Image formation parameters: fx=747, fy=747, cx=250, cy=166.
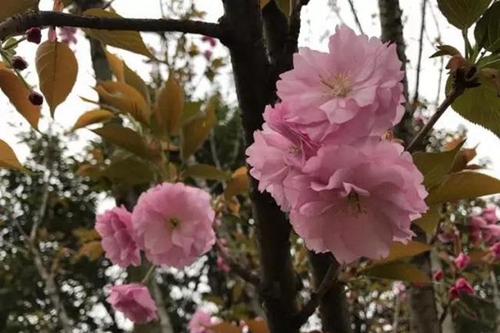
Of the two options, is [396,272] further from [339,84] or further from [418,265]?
[339,84]

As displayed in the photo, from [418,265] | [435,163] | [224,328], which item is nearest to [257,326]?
[224,328]

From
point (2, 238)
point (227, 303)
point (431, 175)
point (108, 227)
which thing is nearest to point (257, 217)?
point (431, 175)

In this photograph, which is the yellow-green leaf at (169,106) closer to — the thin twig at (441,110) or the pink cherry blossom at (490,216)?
the thin twig at (441,110)

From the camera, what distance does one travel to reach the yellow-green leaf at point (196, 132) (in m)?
1.06

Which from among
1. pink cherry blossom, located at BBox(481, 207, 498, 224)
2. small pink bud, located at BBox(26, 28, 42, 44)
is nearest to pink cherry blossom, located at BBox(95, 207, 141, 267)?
small pink bud, located at BBox(26, 28, 42, 44)

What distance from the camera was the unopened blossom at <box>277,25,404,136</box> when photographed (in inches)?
17.2

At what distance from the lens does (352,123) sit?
437 mm

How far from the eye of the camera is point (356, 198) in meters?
0.47

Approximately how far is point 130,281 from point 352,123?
96cm

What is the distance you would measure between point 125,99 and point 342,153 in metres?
0.65

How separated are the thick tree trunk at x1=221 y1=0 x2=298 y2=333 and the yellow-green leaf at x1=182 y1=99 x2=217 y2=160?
0.39 meters

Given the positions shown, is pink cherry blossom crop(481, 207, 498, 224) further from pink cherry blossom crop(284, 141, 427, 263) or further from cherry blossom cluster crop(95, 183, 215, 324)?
pink cherry blossom crop(284, 141, 427, 263)

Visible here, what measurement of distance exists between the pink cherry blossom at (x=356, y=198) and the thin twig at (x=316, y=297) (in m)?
0.14

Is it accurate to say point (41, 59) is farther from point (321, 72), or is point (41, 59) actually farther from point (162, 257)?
point (162, 257)
